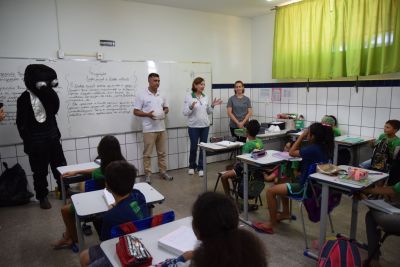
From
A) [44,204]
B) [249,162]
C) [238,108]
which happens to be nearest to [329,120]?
[238,108]

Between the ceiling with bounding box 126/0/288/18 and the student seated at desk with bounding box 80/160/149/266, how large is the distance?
355cm

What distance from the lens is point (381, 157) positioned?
3.52 metres

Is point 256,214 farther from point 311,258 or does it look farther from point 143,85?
point 143,85

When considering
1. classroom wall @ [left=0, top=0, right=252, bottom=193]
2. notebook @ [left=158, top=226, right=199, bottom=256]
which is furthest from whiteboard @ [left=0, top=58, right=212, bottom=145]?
notebook @ [left=158, top=226, right=199, bottom=256]

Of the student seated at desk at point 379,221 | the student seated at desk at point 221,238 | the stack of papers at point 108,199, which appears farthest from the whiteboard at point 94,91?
the student seated at desk at point 221,238

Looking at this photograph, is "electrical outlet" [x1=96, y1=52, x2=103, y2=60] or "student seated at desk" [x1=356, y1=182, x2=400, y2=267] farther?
→ "electrical outlet" [x1=96, y1=52, x2=103, y2=60]

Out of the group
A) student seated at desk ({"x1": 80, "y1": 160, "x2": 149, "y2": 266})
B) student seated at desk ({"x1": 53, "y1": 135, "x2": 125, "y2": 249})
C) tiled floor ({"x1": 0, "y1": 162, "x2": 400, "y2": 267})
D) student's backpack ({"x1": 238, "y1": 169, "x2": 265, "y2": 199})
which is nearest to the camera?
student seated at desk ({"x1": 80, "y1": 160, "x2": 149, "y2": 266})

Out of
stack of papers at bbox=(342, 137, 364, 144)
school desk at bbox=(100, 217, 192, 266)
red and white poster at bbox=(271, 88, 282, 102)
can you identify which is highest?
red and white poster at bbox=(271, 88, 282, 102)

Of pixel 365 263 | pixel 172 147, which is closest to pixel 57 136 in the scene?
pixel 172 147

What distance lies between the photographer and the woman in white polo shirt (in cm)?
481

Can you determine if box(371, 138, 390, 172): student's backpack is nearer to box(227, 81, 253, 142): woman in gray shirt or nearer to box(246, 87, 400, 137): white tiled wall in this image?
box(246, 87, 400, 137): white tiled wall

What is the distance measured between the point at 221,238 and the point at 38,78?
3.28 metres

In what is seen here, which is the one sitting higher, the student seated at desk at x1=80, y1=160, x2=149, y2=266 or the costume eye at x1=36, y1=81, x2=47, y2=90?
the costume eye at x1=36, y1=81, x2=47, y2=90

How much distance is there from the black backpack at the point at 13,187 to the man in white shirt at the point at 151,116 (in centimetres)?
163
